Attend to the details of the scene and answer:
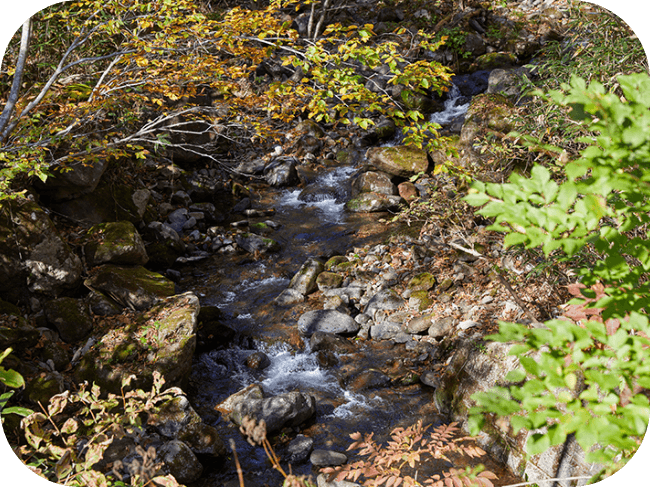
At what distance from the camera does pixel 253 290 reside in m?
8.78

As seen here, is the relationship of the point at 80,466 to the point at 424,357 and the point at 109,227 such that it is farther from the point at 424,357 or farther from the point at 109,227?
the point at 109,227

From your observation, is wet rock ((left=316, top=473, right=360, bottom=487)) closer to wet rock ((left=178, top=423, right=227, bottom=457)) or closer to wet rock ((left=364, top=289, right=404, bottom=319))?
wet rock ((left=178, top=423, right=227, bottom=457))

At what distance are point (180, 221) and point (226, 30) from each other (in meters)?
6.97

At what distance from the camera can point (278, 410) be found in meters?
5.32

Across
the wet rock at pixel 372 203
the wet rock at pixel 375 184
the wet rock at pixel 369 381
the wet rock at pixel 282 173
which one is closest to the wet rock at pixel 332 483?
the wet rock at pixel 369 381

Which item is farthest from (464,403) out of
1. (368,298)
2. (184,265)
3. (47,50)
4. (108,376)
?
(47,50)

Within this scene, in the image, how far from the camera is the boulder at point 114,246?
288 inches

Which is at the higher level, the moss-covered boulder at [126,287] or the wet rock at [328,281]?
the moss-covered boulder at [126,287]

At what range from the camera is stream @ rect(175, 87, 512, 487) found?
527 cm

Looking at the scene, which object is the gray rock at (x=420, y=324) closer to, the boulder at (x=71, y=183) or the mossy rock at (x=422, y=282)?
the mossy rock at (x=422, y=282)

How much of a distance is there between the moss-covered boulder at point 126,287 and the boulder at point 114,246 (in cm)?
21

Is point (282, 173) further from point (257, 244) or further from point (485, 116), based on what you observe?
point (485, 116)

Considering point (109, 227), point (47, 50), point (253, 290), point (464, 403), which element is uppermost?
point (47, 50)

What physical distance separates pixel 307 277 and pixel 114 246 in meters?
4.04
